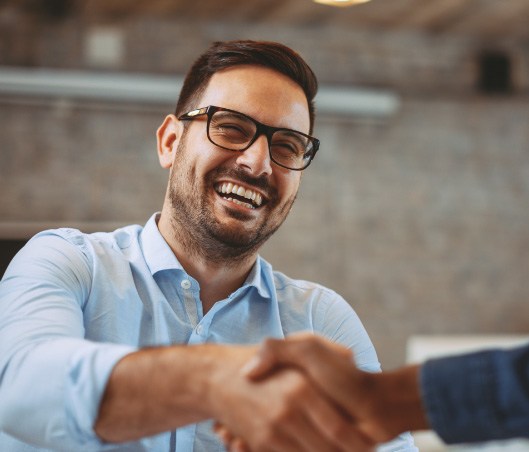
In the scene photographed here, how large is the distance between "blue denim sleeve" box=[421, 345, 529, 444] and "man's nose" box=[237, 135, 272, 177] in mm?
855

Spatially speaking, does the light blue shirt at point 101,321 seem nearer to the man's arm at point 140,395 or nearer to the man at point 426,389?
the man's arm at point 140,395

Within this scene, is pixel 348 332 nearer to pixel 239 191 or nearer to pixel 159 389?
pixel 239 191

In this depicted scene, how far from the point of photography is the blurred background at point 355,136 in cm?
538

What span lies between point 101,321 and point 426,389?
0.78 metres

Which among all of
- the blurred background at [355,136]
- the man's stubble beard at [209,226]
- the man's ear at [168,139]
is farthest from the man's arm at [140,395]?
the blurred background at [355,136]

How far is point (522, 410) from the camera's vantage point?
98 centimetres

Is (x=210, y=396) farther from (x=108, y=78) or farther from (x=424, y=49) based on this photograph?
(x=424, y=49)

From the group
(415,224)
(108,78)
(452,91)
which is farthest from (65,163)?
(452,91)

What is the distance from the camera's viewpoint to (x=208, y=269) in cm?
180

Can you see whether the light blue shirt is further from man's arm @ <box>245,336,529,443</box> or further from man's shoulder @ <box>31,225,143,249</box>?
man's arm @ <box>245,336,529,443</box>

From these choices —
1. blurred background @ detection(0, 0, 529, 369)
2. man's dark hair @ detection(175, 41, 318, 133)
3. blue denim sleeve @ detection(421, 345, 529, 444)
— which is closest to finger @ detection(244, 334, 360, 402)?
blue denim sleeve @ detection(421, 345, 529, 444)

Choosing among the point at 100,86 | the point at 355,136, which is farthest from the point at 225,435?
the point at 355,136

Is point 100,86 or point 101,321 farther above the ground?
point 100,86

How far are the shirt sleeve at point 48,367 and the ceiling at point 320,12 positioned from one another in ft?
14.2
